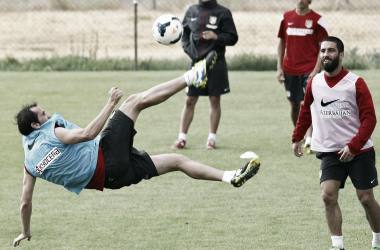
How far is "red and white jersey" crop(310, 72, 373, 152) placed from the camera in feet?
14.8

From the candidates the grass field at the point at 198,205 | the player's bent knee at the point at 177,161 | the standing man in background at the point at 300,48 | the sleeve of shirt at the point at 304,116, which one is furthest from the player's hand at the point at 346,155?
the standing man in background at the point at 300,48

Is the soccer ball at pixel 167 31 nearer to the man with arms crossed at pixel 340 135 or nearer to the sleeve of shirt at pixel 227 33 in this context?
the sleeve of shirt at pixel 227 33

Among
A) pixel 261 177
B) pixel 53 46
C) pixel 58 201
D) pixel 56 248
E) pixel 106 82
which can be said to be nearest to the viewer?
pixel 56 248

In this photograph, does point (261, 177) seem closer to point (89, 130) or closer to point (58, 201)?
point (58, 201)

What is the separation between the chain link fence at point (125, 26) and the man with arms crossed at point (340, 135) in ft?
45.3

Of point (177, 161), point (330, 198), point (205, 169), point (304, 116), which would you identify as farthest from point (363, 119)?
point (177, 161)

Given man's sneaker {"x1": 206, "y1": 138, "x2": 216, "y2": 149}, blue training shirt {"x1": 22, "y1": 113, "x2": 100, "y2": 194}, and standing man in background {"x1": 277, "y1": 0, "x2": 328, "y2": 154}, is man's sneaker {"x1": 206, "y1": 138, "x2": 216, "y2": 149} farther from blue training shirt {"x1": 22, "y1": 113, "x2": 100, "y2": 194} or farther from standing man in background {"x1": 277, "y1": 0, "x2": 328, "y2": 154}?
blue training shirt {"x1": 22, "y1": 113, "x2": 100, "y2": 194}

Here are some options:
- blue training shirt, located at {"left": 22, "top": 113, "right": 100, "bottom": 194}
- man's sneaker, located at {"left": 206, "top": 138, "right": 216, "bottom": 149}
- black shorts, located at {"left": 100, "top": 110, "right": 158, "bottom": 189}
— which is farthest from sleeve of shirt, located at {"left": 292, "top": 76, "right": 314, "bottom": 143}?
man's sneaker, located at {"left": 206, "top": 138, "right": 216, "bottom": 149}

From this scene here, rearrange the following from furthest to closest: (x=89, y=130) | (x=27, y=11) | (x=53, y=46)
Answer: (x=27, y=11)
(x=53, y=46)
(x=89, y=130)

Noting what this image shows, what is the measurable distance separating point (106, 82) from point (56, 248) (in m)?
9.63

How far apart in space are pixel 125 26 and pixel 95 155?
19752mm

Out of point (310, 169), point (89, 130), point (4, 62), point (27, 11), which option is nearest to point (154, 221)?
point (89, 130)

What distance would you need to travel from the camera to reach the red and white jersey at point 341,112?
440 centimetres

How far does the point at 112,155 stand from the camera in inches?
200
